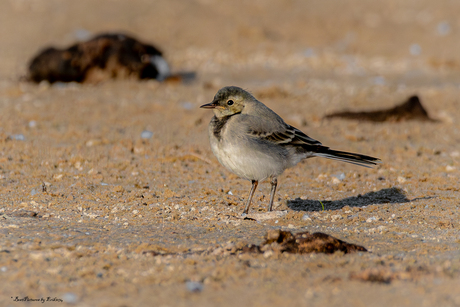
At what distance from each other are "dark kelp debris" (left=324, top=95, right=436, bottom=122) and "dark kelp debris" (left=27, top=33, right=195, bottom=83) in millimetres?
4724

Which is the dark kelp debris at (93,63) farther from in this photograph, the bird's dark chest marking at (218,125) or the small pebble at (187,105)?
the bird's dark chest marking at (218,125)

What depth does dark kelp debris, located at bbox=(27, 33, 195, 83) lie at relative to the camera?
455 inches

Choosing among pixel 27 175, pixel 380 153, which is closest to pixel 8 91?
pixel 27 175

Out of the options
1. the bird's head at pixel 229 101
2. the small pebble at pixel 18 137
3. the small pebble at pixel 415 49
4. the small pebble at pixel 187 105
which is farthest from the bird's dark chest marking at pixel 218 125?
the small pebble at pixel 415 49

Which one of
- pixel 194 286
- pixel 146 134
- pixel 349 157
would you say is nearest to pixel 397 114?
pixel 146 134

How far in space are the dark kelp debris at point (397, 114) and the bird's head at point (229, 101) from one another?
4296 millimetres

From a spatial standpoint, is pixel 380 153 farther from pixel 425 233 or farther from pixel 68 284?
pixel 68 284

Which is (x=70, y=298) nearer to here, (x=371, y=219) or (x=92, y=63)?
(x=371, y=219)

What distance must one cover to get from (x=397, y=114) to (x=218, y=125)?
5131mm

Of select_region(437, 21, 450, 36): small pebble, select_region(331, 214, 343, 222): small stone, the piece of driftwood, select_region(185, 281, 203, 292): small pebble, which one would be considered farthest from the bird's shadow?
select_region(437, 21, 450, 36): small pebble

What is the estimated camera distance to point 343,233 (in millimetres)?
4660

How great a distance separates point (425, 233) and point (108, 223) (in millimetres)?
2818

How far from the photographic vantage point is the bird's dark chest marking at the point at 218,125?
5159mm

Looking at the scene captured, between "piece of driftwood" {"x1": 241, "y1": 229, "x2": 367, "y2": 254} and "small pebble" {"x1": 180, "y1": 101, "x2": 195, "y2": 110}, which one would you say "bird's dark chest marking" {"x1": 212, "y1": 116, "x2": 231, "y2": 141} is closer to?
"piece of driftwood" {"x1": 241, "y1": 229, "x2": 367, "y2": 254}
